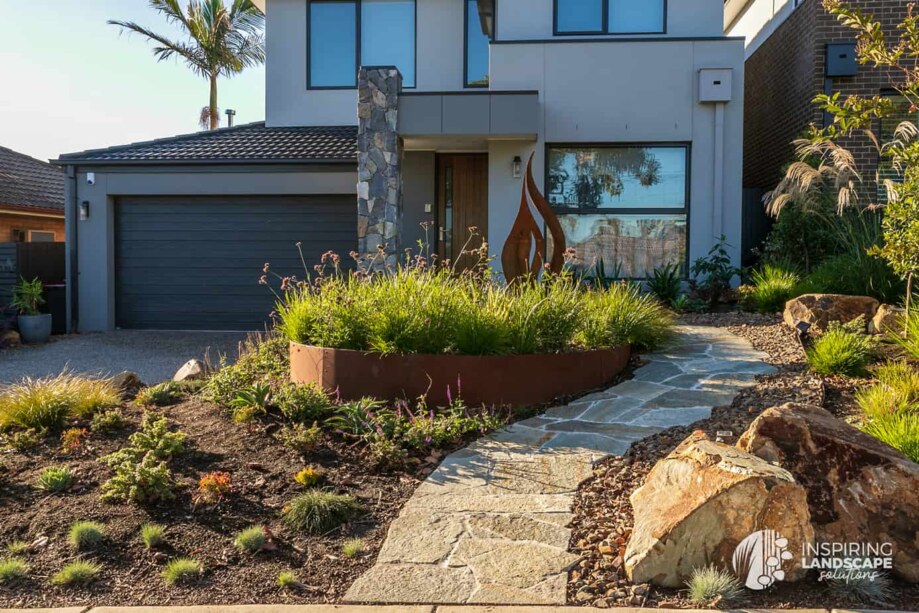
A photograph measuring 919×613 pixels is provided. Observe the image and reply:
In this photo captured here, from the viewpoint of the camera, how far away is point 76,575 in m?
3.72

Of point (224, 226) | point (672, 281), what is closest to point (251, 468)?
point (672, 281)

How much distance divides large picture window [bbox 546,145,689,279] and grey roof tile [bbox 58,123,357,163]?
3706 millimetres

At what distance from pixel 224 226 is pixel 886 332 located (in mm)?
10034

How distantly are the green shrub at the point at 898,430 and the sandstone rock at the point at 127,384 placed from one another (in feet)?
20.0

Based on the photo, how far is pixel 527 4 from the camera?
470 inches

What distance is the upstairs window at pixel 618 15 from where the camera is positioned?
466 inches

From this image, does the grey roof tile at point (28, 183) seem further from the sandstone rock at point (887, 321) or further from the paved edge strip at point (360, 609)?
the sandstone rock at point (887, 321)

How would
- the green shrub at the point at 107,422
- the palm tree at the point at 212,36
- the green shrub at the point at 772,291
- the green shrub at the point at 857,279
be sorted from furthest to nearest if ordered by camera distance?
1. the palm tree at the point at 212,36
2. the green shrub at the point at 772,291
3. the green shrub at the point at 857,279
4. the green shrub at the point at 107,422

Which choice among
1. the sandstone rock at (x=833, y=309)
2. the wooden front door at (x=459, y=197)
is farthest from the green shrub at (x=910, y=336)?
the wooden front door at (x=459, y=197)

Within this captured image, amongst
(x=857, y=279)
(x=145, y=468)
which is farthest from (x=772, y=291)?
(x=145, y=468)

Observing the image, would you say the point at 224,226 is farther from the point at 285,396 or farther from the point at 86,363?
the point at 285,396

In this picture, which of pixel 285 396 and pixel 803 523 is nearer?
pixel 803 523

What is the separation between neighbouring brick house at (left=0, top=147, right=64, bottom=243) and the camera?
17389mm

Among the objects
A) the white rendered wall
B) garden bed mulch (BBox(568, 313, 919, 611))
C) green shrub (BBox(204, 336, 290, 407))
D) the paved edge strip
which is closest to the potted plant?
the white rendered wall
